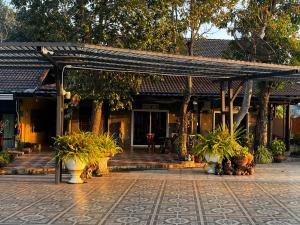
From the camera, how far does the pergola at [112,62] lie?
344 inches

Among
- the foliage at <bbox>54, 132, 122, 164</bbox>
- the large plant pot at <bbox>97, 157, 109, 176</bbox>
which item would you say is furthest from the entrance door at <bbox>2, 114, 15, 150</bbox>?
the foliage at <bbox>54, 132, 122, 164</bbox>

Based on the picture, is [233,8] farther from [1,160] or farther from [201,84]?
[1,160]

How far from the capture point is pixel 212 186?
10.4 metres

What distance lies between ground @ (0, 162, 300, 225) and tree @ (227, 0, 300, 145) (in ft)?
18.4

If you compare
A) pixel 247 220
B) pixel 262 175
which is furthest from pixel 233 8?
pixel 247 220

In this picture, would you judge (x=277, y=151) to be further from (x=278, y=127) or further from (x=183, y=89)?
(x=278, y=127)

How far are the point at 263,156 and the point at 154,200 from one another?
8.90 metres

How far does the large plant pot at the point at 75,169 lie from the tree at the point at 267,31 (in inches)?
304

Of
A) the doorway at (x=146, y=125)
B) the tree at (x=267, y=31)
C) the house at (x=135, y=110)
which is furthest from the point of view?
the doorway at (x=146, y=125)

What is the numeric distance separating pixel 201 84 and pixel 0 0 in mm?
33307

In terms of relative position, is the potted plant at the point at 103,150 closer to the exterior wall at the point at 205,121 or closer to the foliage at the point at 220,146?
the foliage at the point at 220,146

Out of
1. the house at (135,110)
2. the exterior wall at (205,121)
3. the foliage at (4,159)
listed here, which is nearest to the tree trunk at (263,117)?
the house at (135,110)

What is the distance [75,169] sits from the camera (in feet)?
34.5

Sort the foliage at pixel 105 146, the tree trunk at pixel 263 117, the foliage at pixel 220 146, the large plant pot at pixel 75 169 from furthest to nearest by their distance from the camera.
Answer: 1. the tree trunk at pixel 263 117
2. the foliage at pixel 220 146
3. the foliage at pixel 105 146
4. the large plant pot at pixel 75 169
